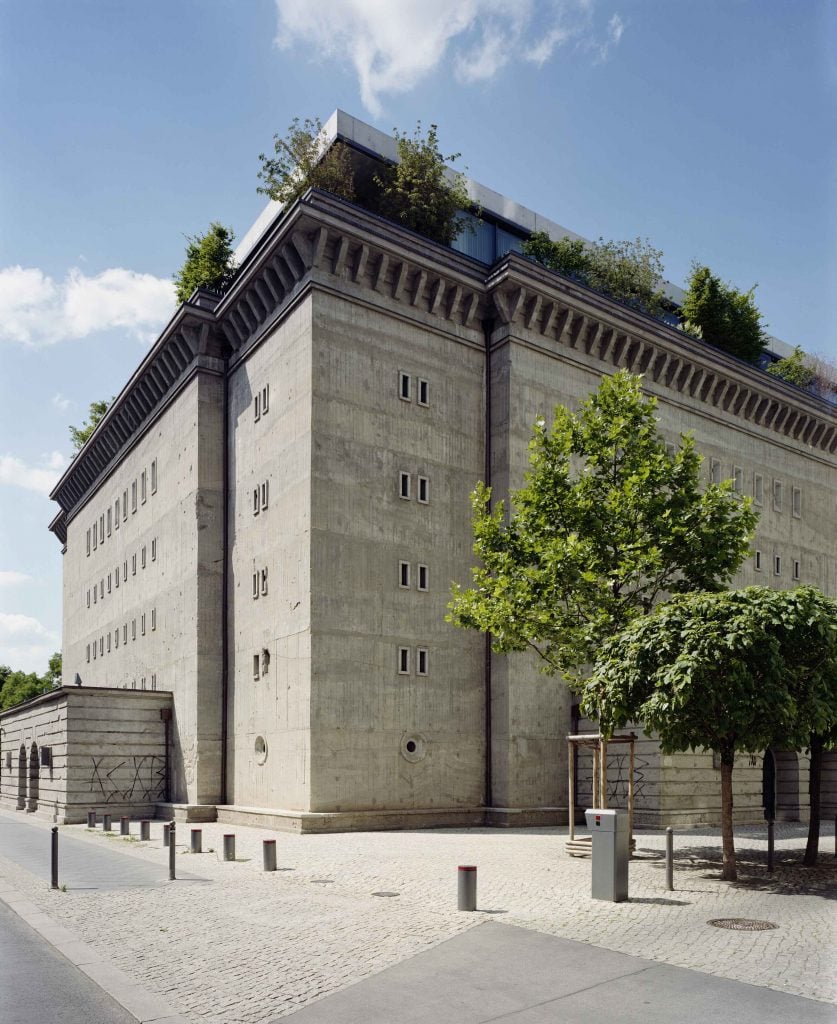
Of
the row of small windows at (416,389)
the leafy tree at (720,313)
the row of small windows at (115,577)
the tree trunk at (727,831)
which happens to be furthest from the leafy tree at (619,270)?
the tree trunk at (727,831)

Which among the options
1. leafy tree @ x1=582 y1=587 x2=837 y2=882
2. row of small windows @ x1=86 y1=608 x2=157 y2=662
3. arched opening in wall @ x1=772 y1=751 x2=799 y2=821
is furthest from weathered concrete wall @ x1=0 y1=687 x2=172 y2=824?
leafy tree @ x1=582 y1=587 x2=837 y2=882

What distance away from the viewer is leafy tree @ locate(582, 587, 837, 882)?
16359mm

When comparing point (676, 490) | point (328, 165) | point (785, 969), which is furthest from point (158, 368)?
point (785, 969)

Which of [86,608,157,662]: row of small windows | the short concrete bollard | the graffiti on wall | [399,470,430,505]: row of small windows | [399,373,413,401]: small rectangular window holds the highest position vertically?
[399,373,413,401]: small rectangular window

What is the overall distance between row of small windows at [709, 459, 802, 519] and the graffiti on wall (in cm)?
2739

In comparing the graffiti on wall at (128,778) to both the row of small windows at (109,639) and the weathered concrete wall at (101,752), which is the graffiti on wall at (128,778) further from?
the row of small windows at (109,639)

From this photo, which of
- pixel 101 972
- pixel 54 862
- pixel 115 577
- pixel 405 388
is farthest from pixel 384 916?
pixel 115 577

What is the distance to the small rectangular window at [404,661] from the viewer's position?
108ft

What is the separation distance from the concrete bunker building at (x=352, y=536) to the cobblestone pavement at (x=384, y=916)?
8954 millimetres

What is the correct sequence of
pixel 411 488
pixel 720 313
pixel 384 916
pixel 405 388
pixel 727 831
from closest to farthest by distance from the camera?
pixel 384 916
pixel 727 831
pixel 411 488
pixel 405 388
pixel 720 313

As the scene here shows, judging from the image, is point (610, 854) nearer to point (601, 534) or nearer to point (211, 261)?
point (601, 534)

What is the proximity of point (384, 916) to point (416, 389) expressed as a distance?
23181 mm

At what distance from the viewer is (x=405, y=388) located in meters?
34.7

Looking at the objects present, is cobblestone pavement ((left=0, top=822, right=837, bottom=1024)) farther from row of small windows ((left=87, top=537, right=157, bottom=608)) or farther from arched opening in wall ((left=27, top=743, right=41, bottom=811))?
row of small windows ((left=87, top=537, right=157, bottom=608))
